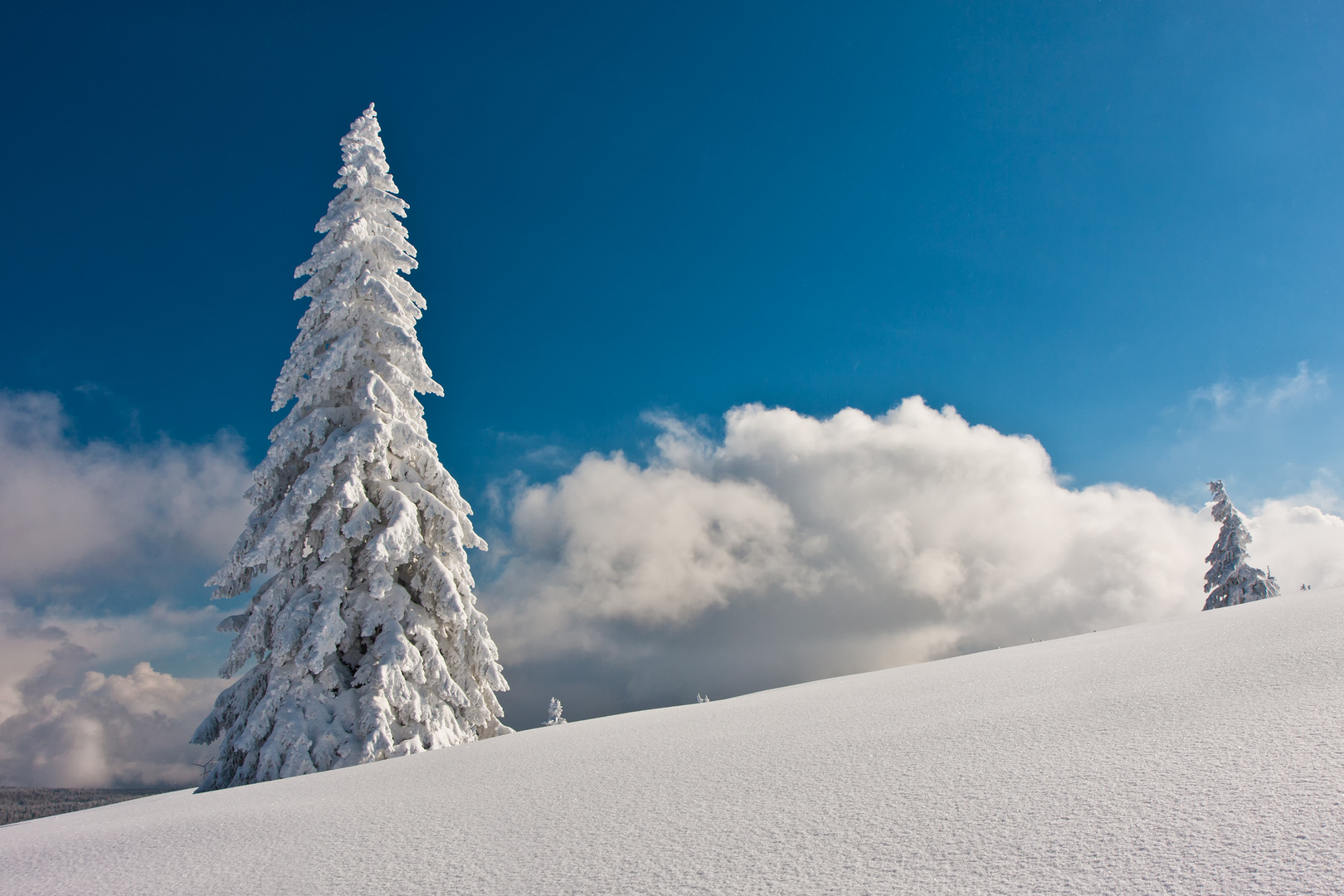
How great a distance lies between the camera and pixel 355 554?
1260cm

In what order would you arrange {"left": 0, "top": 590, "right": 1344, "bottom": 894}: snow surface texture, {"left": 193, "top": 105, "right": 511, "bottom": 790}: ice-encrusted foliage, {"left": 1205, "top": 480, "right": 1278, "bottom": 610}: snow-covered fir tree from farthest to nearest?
1. {"left": 1205, "top": 480, "right": 1278, "bottom": 610}: snow-covered fir tree
2. {"left": 193, "top": 105, "right": 511, "bottom": 790}: ice-encrusted foliage
3. {"left": 0, "top": 590, "right": 1344, "bottom": 894}: snow surface texture

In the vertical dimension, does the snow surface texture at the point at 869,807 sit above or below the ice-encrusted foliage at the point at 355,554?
below

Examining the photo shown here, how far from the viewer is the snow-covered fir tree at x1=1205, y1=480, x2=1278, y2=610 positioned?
28.2 meters

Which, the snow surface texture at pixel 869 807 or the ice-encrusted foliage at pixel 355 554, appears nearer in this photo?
the snow surface texture at pixel 869 807

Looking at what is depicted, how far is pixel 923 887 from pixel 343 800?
4881mm

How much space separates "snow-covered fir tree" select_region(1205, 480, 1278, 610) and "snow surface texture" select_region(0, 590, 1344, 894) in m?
28.5

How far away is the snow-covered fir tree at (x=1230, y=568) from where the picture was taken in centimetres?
2825

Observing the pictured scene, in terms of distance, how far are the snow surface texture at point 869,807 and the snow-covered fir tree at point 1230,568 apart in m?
28.5

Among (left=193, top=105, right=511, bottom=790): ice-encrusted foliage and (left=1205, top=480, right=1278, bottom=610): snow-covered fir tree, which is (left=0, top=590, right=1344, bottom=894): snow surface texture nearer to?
(left=193, top=105, right=511, bottom=790): ice-encrusted foliage

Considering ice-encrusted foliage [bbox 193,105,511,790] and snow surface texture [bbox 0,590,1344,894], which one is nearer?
snow surface texture [bbox 0,590,1344,894]

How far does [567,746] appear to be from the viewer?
6547 mm

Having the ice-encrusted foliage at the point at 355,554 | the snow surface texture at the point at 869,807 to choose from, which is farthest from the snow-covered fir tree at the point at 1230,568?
the ice-encrusted foliage at the point at 355,554

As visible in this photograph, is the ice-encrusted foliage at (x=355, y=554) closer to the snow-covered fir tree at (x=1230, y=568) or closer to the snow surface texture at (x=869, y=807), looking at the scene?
the snow surface texture at (x=869, y=807)

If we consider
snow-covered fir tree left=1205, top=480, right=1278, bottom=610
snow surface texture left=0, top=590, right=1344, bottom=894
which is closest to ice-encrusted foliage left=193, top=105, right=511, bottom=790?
snow surface texture left=0, top=590, right=1344, bottom=894
